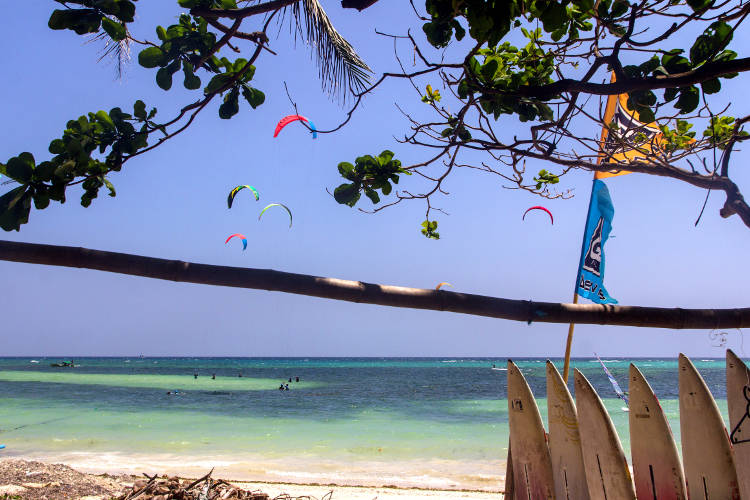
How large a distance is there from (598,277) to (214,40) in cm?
208

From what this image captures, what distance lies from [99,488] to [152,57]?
→ 442 cm

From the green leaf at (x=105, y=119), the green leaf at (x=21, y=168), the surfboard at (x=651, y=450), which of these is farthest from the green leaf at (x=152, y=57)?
the surfboard at (x=651, y=450)

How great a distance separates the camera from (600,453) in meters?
1.91

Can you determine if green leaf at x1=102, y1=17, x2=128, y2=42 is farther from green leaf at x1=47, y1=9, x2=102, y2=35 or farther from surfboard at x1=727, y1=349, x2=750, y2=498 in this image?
surfboard at x1=727, y1=349, x2=750, y2=498

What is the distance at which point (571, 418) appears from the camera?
201 cm

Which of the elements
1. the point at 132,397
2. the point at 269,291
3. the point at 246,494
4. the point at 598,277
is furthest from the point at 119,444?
the point at 132,397

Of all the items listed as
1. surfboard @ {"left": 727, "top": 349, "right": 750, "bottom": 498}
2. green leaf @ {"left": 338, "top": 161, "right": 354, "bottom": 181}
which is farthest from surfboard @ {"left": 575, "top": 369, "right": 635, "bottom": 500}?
green leaf @ {"left": 338, "top": 161, "right": 354, "bottom": 181}

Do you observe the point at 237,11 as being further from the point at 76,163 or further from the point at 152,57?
the point at 76,163

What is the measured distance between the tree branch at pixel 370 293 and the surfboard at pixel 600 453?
571 millimetres

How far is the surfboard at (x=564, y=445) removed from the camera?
6.43 ft

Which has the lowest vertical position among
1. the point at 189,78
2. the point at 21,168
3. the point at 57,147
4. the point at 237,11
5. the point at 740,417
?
the point at 740,417

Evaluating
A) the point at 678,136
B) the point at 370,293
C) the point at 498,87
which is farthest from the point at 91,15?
the point at 678,136

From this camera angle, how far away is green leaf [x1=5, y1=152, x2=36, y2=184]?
129 centimetres

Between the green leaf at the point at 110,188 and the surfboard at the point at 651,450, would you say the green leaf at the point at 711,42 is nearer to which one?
the surfboard at the point at 651,450
